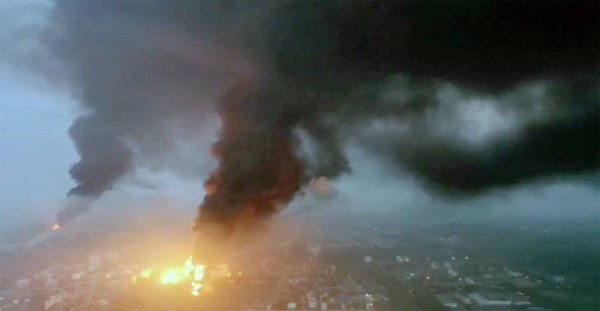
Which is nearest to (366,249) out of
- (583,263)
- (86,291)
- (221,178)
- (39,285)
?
(221,178)

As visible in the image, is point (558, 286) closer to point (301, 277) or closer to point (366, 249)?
point (366, 249)

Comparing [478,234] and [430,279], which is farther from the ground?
[478,234]

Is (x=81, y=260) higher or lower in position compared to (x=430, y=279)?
higher

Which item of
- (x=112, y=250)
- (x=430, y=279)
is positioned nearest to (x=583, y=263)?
(x=430, y=279)

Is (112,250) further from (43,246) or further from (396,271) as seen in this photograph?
(396,271)

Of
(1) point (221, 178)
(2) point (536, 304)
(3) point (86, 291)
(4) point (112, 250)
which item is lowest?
(2) point (536, 304)

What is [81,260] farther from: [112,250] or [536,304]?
[536,304]
